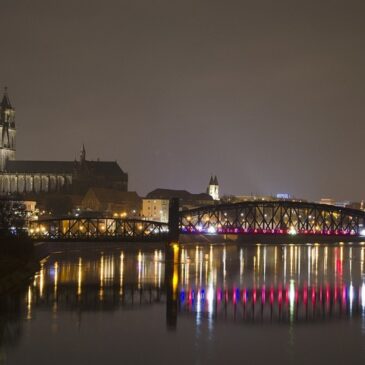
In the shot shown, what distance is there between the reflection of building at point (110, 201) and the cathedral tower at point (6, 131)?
2445 centimetres

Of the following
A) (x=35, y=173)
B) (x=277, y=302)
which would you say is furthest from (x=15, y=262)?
(x=35, y=173)

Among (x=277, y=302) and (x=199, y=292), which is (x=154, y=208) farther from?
(x=277, y=302)

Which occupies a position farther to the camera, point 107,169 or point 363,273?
point 107,169

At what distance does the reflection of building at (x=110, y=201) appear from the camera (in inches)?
6609

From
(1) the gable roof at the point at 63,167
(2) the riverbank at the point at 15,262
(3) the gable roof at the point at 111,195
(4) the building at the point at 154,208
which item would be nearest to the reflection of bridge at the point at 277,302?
(2) the riverbank at the point at 15,262

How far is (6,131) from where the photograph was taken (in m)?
179

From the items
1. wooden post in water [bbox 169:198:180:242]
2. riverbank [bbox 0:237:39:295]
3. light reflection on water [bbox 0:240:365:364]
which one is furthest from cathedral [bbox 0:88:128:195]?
riverbank [bbox 0:237:39:295]

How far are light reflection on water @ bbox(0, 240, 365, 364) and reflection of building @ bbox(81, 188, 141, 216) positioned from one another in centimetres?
8556

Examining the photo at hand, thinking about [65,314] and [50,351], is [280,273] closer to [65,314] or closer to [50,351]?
[65,314]

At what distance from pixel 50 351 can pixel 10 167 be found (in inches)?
5990

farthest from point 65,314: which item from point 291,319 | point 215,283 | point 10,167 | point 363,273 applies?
point 10,167

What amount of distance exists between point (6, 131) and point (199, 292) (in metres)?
134

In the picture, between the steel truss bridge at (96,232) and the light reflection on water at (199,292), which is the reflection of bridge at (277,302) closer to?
the light reflection on water at (199,292)

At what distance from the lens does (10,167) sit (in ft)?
593
